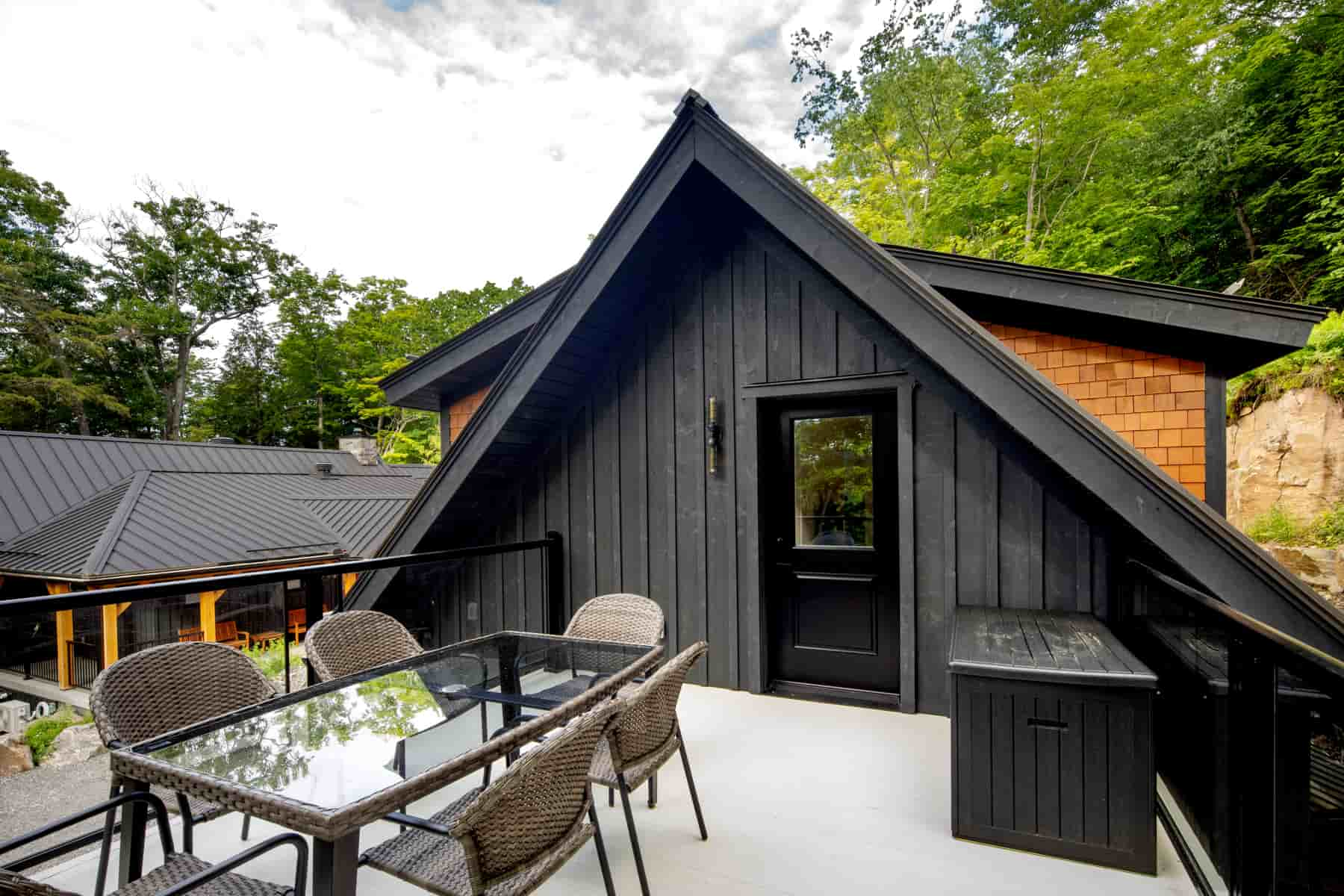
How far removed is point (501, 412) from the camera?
12.6 ft

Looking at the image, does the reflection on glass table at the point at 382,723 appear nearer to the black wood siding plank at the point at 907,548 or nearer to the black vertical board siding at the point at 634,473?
the black vertical board siding at the point at 634,473

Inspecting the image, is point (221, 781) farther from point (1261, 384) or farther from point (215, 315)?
point (215, 315)

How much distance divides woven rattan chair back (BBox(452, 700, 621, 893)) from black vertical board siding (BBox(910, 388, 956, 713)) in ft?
7.82

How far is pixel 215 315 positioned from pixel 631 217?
24.3m

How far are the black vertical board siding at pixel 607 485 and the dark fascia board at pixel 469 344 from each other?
2.77 feet

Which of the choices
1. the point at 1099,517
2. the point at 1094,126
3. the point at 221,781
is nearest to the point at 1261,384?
the point at 1094,126

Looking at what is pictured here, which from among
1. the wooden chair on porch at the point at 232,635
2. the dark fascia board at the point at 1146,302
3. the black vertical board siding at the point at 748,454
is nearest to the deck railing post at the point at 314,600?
the black vertical board siding at the point at 748,454

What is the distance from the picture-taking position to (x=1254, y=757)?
1419 millimetres

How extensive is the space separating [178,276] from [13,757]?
61.5 ft

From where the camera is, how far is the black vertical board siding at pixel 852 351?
3.55 m

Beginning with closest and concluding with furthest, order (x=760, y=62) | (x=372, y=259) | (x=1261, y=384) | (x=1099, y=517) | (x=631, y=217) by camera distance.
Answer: (x=1099, y=517) < (x=631, y=217) < (x=1261, y=384) < (x=760, y=62) < (x=372, y=259)

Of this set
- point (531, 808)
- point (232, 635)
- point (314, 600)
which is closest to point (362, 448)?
point (232, 635)

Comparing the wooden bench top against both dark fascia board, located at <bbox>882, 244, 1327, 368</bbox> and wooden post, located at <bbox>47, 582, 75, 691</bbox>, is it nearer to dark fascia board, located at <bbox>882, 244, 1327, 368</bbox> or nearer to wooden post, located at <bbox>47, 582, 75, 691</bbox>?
dark fascia board, located at <bbox>882, 244, 1327, 368</bbox>

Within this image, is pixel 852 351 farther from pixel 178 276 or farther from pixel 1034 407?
pixel 178 276
